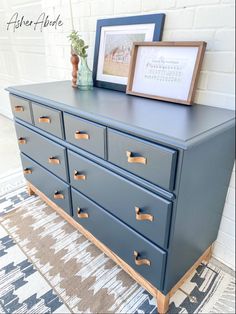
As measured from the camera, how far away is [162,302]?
3.59ft

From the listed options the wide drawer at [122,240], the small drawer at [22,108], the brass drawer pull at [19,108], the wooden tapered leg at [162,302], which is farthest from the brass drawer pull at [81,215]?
the brass drawer pull at [19,108]

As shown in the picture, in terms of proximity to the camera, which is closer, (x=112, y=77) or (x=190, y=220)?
(x=190, y=220)

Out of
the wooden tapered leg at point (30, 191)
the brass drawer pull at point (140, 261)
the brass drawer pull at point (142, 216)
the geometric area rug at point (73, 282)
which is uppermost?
the brass drawer pull at point (142, 216)

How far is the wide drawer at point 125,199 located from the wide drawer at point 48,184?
0.20 meters

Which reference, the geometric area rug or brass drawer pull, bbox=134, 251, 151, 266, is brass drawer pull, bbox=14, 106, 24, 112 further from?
brass drawer pull, bbox=134, 251, 151, 266

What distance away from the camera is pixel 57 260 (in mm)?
1426

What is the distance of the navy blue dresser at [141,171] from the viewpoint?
0.85 m

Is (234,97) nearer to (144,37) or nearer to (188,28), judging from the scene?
(188,28)

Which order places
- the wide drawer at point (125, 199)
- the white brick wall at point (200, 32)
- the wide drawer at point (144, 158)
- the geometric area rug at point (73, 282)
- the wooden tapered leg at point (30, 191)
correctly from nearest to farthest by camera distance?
the wide drawer at point (144, 158) → the wide drawer at point (125, 199) → the white brick wall at point (200, 32) → the geometric area rug at point (73, 282) → the wooden tapered leg at point (30, 191)

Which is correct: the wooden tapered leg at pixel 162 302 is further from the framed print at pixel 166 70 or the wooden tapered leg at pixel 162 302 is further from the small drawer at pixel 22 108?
the small drawer at pixel 22 108

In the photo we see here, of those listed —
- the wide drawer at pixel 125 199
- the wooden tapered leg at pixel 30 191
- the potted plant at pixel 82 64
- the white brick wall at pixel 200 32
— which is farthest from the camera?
the wooden tapered leg at pixel 30 191

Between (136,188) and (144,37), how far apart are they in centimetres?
83

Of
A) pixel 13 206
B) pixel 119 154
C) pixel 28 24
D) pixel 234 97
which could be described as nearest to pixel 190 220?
pixel 119 154

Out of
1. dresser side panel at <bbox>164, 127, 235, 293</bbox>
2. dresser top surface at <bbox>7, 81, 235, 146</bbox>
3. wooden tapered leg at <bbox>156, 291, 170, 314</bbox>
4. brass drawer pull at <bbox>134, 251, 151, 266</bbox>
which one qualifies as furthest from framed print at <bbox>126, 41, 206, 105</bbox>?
wooden tapered leg at <bbox>156, 291, 170, 314</bbox>
